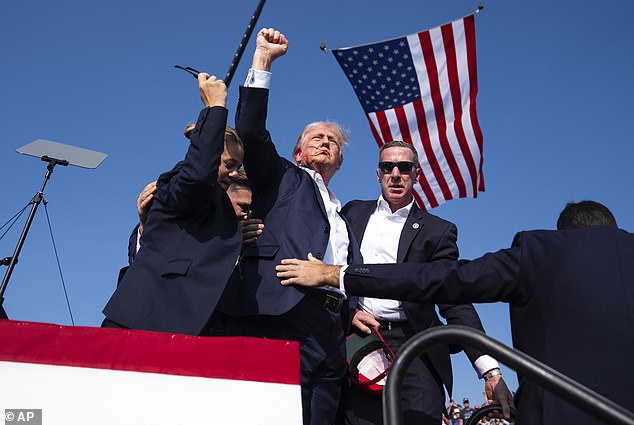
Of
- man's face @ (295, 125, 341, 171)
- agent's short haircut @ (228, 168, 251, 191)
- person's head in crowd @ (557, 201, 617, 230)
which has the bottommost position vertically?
person's head in crowd @ (557, 201, 617, 230)

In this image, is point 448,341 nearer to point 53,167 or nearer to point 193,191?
point 193,191

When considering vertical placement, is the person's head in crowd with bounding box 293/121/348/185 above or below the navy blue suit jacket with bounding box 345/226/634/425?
above

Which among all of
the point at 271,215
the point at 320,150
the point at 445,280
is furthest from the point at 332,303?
the point at 320,150

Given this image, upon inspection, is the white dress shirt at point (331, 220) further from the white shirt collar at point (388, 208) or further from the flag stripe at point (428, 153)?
the flag stripe at point (428, 153)

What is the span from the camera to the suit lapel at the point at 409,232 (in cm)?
420

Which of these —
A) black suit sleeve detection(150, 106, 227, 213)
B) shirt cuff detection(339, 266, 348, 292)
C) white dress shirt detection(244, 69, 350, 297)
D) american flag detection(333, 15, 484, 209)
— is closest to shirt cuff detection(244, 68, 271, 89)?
white dress shirt detection(244, 69, 350, 297)

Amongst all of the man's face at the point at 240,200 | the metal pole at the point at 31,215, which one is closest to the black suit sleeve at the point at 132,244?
the man's face at the point at 240,200

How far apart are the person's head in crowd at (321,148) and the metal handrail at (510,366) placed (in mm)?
2214

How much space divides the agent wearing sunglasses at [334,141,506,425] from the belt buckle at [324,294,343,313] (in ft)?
1.61

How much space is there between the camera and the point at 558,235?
2.74 meters

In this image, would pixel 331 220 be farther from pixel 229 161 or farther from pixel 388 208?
pixel 388 208

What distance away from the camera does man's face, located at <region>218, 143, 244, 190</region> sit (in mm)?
3375

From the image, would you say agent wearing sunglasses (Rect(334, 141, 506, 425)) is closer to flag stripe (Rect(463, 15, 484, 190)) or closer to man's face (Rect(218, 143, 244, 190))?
man's face (Rect(218, 143, 244, 190))

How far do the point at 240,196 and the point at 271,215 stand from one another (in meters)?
0.26
